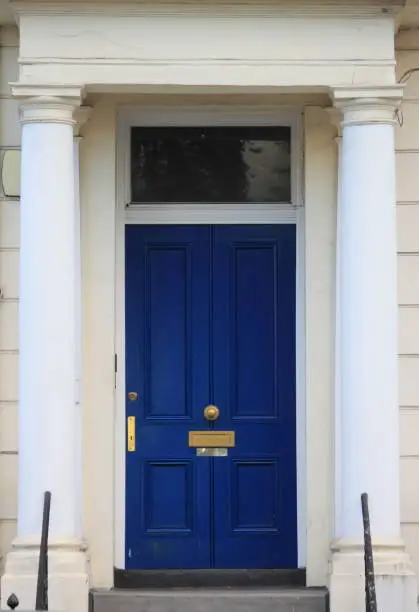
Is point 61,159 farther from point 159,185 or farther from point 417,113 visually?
point 417,113

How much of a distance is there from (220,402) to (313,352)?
2.38ft

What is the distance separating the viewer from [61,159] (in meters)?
6.76

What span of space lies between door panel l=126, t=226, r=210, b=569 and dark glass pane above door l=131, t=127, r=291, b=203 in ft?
0.91

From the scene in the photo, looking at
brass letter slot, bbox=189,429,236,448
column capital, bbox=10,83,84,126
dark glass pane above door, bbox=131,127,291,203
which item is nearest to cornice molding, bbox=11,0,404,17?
column capital, bbox=10,83,84,126

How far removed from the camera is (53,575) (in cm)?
670

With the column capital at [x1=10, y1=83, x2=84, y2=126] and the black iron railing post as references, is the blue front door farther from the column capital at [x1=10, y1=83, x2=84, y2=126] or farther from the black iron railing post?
the column capital at [x1=10, y1=83, x2=84, y2=126]

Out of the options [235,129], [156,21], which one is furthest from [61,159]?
[235,129]

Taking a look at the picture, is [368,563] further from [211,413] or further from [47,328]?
[47,328]

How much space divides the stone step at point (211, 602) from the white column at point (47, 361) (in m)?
0.35

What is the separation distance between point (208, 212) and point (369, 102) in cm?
145

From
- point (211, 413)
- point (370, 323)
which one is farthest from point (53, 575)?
point (370, 323)

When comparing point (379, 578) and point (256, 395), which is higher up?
point (256, 395)

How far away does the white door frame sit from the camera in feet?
24.7

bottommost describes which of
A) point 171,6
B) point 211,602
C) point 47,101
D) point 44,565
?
point 211,602
